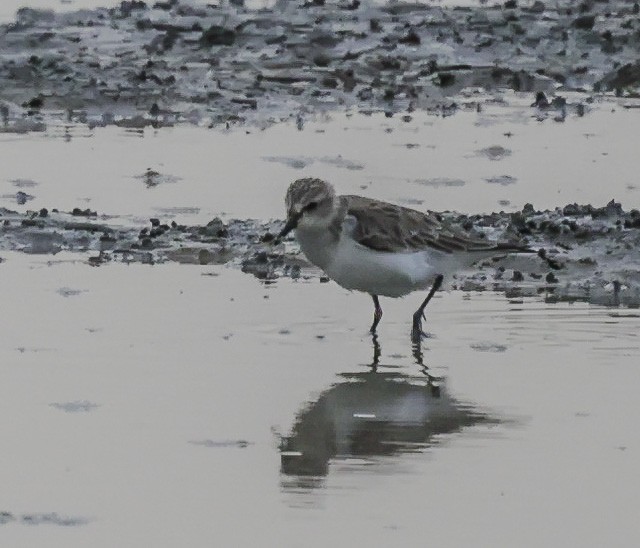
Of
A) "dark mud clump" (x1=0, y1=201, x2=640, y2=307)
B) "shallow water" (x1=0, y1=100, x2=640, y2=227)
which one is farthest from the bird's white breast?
"shallow water" (x1=0, y1=100, x2=640, y2=227)

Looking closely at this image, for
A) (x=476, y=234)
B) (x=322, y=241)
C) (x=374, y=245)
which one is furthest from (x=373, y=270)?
(x=476, y=234)

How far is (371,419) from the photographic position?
761cm

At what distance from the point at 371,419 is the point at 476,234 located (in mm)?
3805

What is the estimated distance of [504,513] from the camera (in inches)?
243

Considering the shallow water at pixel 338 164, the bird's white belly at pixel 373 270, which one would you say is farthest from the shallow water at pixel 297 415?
the shallow water at pixel 338 164

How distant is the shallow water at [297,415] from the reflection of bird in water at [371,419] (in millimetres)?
13

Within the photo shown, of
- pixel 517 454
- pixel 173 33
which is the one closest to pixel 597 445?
pixel 517 454

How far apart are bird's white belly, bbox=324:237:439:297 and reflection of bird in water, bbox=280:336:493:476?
93 centimetres

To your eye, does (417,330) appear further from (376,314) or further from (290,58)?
(290,58)

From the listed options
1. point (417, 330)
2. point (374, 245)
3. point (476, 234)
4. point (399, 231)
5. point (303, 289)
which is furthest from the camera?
point (476, 234)

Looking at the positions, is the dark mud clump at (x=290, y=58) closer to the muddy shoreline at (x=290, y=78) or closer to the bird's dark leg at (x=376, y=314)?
the muddy shoreline at (x=290, y=78)

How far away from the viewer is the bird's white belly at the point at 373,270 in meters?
9.38

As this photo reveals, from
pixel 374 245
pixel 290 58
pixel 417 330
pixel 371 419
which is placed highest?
pixel 290 58

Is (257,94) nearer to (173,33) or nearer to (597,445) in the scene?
(173,33)
